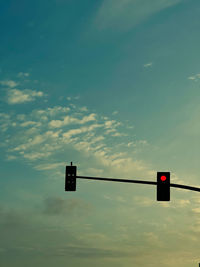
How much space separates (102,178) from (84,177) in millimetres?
971

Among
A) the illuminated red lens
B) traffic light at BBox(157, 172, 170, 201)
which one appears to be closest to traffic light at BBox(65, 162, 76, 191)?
traffic light at BBox(157, 172, 170, 201)

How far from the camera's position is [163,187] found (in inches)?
814

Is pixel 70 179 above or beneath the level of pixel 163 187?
above

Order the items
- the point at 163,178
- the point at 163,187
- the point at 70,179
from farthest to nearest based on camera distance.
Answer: the point at 70,179 < the point at 163,178 < the point at 163,187

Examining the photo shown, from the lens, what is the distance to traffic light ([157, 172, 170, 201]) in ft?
67.8

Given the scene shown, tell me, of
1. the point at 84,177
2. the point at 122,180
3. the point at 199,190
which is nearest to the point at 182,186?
the point at 199,190

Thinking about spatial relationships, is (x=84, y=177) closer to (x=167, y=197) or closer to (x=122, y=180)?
(x=122, y=180)

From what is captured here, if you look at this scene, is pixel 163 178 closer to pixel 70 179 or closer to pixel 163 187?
pixel 163 187

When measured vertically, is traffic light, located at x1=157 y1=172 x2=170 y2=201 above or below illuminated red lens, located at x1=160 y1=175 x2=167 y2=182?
below

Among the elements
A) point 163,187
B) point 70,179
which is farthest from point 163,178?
point 70,179

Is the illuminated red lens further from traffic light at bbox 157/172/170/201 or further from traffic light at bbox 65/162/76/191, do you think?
traffic light at bbox 65/162/76/191

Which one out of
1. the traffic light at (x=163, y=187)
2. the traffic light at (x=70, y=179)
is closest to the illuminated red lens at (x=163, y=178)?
the traffic light at (x=163, y=187)

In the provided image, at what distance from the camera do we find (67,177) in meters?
21.5

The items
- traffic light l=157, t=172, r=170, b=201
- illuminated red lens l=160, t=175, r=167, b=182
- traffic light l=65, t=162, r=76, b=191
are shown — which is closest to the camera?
traffic light l=157, t=172, r=170, b=201
